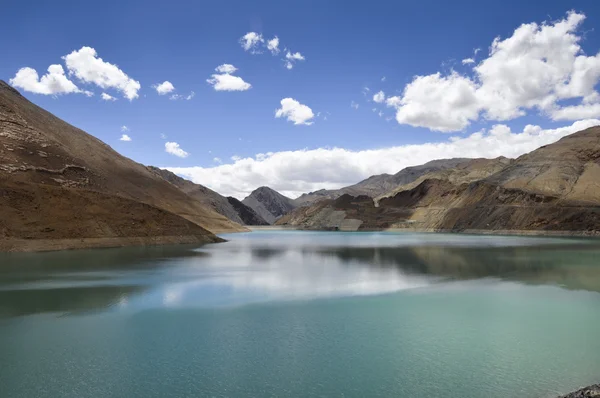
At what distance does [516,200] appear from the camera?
9269 centimetres

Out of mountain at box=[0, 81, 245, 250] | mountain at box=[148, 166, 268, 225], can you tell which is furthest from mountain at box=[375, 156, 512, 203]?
mountain at box=[0, 81, 245, 250]

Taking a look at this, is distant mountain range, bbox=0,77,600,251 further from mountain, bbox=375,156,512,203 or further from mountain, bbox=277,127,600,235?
mountain, bbox=375,156,512,203

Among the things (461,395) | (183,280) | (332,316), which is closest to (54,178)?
(183,280)

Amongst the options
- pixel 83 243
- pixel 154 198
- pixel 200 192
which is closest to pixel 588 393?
pixel 83 243

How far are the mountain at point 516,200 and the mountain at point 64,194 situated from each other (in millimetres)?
61238

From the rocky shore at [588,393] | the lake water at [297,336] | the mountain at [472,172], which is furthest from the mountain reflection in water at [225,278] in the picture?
the mountain at [472,172]

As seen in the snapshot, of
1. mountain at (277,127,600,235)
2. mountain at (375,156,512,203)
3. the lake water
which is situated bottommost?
the lake water

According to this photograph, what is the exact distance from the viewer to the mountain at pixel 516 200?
267 feet

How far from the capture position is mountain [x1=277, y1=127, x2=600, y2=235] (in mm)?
81375

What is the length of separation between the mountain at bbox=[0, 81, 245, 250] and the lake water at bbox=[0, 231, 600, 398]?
21.4 meters

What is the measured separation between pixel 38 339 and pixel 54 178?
54517 mm

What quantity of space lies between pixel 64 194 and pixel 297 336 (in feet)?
148

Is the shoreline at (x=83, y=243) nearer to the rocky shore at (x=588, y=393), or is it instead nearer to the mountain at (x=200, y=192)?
the rocky shore at (x=588, y=393)

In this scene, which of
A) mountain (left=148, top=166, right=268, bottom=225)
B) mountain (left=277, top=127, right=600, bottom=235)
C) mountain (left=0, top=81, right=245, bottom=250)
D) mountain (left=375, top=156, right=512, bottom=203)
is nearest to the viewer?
mountain (left=0, top=81, right=245, bottom=250)
